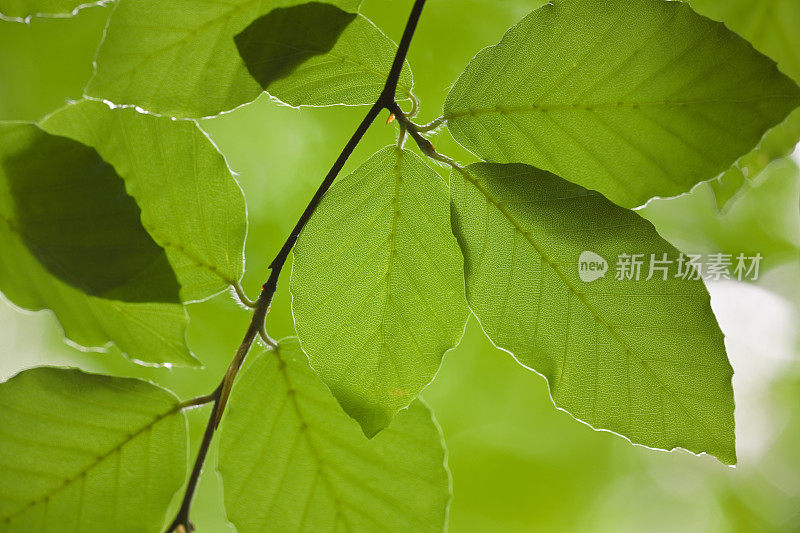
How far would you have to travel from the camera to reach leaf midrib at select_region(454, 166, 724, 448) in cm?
45


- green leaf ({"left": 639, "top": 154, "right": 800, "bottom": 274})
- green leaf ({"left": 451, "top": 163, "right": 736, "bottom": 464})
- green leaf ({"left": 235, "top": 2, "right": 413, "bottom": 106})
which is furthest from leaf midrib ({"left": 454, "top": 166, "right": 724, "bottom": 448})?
green leaf ({"left": 639, "top": 154, "right": 800, "bottom": 274})

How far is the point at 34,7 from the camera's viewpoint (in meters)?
0.49

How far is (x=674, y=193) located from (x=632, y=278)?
6 centimetres

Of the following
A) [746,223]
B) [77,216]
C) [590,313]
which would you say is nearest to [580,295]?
[590,313]

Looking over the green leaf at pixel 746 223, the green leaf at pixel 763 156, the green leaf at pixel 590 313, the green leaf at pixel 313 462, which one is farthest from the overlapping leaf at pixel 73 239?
the green leaf at pixel 746 223

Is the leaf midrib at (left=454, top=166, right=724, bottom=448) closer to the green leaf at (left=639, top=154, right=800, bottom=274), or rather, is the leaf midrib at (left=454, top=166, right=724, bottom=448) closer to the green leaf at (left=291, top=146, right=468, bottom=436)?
the green leaf at (left=291, top=146, right=468, bottom=436)

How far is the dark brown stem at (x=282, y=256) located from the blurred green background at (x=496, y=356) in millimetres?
51

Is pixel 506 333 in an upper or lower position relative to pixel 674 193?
lower

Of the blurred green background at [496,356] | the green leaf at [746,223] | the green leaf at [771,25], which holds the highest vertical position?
the green leaf at [746,223]

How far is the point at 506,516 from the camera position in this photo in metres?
3.22

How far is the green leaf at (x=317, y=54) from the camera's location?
1.50 ft

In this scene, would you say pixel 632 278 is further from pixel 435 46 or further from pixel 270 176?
pixel 270 176

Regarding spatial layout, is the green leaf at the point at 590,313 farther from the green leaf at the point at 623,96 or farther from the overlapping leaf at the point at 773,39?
the overlapping leaf at the point at 773,39

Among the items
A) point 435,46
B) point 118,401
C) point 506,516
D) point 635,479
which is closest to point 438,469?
point 118,401
